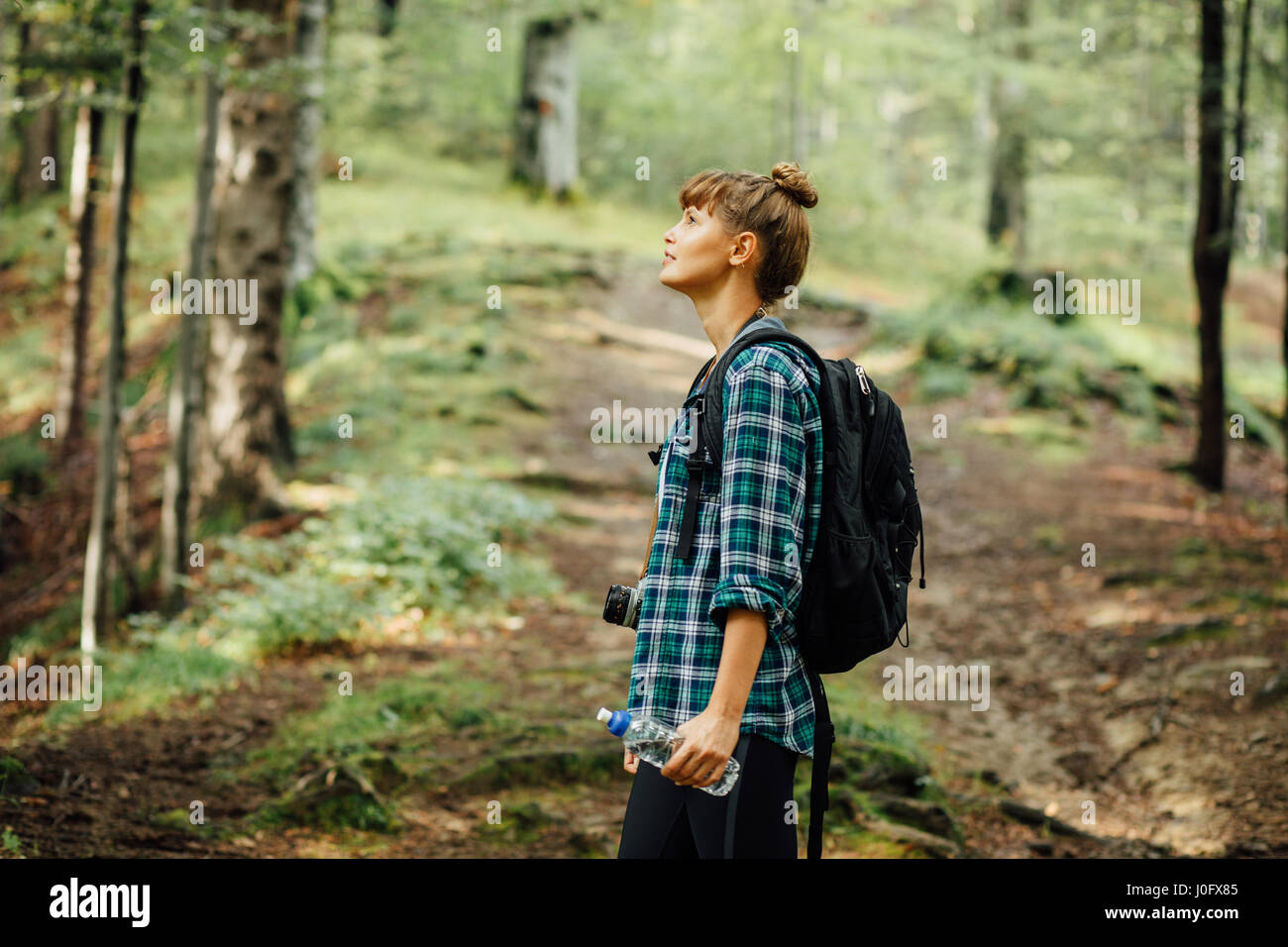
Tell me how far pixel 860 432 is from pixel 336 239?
16.9m

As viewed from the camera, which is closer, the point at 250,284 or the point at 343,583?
the point at 343,583

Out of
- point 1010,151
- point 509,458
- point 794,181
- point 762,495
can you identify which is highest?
point 1010,151

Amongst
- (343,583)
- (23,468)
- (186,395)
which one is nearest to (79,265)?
(23,468)

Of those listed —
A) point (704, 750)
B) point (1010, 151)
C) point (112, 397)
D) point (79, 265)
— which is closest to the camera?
point (704, 750)

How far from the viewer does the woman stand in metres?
2.12

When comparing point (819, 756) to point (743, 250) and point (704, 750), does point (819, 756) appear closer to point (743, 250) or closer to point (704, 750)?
point (704, 750)

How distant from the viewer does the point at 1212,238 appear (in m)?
10.9

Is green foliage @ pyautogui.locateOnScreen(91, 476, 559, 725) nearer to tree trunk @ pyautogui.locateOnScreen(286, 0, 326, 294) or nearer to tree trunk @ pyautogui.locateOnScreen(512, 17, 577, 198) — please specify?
tree trunk @ pyautogui.locateOnScreen(286, 0, 326, 294)

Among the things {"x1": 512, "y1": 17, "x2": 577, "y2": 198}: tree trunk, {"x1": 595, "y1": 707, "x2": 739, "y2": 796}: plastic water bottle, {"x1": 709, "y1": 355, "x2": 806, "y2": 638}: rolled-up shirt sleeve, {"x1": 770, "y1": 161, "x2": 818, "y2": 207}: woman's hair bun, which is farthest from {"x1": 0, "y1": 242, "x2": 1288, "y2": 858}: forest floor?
{"x1": 512, "y1": 17, "x2": 577, "y2": 198}: tree trunk

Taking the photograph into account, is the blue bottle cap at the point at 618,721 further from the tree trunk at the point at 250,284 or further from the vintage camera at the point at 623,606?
the tree trunk at the point at 250,284

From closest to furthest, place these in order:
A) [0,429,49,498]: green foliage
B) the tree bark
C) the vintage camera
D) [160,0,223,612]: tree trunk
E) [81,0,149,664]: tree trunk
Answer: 1. the vintage camera
2. [81,0,149,664]: tree trunk
3. [160,0,223,612]: tree trunk
4. the tree bark
5. [0,429,49,498]: green foliage

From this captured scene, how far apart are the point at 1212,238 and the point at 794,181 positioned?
10.5m

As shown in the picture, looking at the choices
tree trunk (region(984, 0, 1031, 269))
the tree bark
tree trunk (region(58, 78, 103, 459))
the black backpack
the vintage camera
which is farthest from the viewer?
tree trunk (region(984, 0, 1031, 269))
